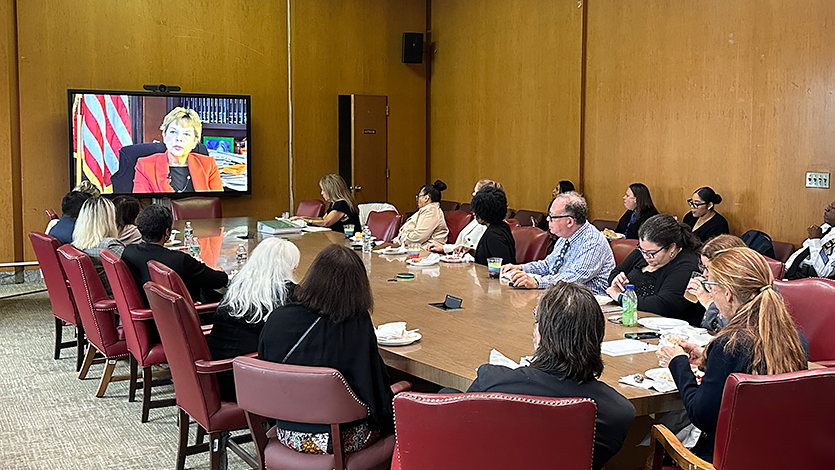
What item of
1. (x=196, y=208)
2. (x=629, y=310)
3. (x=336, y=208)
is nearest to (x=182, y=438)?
(x=629, y=310)

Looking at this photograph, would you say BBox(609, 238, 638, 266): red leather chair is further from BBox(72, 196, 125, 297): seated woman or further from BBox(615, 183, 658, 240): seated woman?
BBox(72, 196, 125, 297): seated woman

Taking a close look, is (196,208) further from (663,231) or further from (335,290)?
(335,290)

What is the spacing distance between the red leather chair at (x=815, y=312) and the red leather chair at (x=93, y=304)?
3.71 meters

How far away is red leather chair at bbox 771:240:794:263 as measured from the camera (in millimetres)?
6910

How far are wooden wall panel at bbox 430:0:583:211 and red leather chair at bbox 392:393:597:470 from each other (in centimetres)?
764

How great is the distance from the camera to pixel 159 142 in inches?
397

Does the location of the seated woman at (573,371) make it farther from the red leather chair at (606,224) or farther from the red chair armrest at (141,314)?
the red leather chair at (606,224)

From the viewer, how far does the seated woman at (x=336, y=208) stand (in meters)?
8.57

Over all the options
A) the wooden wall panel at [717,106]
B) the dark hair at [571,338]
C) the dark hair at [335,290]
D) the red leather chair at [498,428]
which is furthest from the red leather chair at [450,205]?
the red leather chair at [498,428]

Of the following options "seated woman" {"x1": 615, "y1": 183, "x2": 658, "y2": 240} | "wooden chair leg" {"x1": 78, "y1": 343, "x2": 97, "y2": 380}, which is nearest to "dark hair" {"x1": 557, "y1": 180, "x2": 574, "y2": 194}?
"seated woman" {"x1": 615, "y1": 183, "x2": 658, "y2": 240}

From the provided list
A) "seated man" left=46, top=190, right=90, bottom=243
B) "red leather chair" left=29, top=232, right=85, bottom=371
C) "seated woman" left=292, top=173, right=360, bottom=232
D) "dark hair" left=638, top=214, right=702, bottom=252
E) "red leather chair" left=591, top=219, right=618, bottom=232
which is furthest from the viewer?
"red leather chair" left=591, top=219, right=618, bottom=232

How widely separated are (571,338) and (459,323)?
1418mm

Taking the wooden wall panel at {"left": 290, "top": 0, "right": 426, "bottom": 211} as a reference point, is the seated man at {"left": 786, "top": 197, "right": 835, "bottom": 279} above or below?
below

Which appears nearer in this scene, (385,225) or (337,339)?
(337,339)
